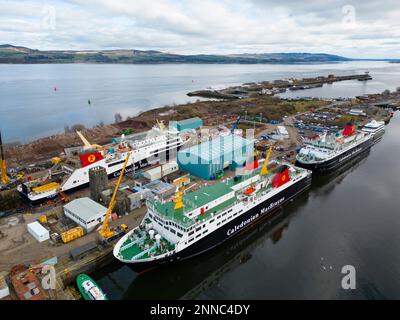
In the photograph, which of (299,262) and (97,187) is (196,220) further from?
(97,187)

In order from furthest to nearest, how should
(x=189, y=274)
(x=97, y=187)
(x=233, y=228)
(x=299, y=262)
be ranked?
(x=97, y=187) < (x=233, y=228) < (x=299, y=262) < (x=189, y=274)

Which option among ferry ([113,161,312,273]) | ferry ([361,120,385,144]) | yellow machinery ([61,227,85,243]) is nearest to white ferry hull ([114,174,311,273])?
ferry ([113,161,312,273])

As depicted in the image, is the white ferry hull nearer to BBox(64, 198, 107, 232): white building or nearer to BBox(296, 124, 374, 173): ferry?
BBox(64, 198, 107, 232): white building

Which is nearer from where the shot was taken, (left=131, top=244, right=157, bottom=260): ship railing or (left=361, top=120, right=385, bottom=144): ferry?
(left=131, top=244, right=157, bottom=260): ship railing

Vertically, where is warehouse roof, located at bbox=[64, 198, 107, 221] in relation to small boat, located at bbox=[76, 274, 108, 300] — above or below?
above

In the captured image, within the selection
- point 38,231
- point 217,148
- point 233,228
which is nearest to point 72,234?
point 38,231

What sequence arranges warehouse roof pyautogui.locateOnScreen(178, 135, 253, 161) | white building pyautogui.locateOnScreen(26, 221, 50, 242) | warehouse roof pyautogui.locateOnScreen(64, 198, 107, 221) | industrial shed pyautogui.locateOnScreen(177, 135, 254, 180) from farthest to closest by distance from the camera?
warehouse roof pyautogui.locateOnScreen(178, 135, 253, 161)
industrial shed pyautogui.locateOnScreen(177, 135, 254, 180)
warehouse roof pyautogui.locateOnScreen(64, 198, 107, 221)
white building pyautogui.locateOnScreen(26, 221, 50, 242)
